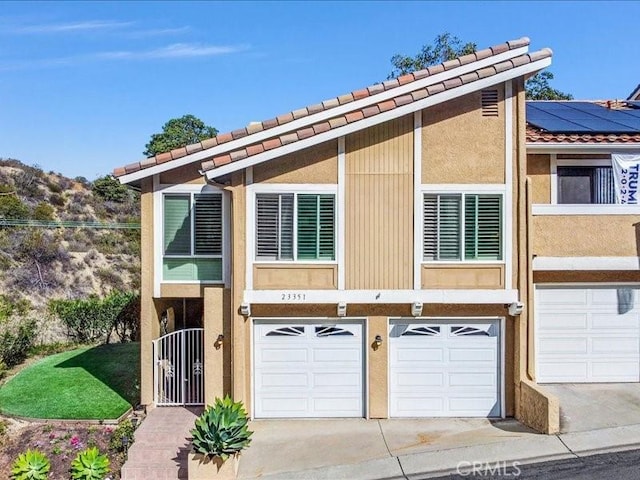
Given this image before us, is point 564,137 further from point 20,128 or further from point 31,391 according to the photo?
point 20,128

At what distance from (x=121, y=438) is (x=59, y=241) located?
27.0 metres

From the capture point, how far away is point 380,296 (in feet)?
39.6

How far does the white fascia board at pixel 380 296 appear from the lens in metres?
12.0

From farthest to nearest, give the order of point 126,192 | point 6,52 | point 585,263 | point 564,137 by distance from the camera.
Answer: point 126,192 → point 6,52 → point 564,137 → point 585,263

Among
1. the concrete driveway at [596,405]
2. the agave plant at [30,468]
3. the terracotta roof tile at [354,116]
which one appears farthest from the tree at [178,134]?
the concrete driveway at [596,405]

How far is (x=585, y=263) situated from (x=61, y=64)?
31.8 meters

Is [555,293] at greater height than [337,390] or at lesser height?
greater

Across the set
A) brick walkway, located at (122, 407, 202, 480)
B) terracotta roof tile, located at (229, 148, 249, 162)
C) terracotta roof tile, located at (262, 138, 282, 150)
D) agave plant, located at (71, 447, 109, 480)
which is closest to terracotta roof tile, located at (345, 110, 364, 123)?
terracotta roof tile, located at (262, 138, 282, 150)

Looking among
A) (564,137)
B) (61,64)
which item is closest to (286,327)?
(564,137)

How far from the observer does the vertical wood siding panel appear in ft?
39.5

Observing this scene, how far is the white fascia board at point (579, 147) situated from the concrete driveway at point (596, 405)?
248 inches

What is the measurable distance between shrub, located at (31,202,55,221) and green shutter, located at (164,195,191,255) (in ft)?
93.3

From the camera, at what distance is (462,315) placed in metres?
12.4

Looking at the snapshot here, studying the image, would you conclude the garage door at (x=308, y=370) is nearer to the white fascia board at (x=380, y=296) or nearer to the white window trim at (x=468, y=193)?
the white fascia board at (x=380, y=296)
